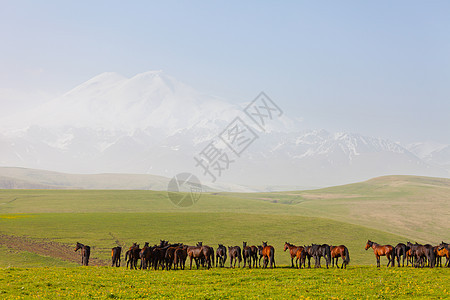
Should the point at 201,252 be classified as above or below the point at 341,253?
below

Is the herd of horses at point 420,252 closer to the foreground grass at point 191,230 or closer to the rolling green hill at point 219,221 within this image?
the rolling green hill at point 219,221

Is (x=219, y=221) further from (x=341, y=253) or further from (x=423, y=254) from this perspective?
(x=423, y=254)

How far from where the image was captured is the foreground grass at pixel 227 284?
22.1 m

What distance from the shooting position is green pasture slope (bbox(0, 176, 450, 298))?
23.9m

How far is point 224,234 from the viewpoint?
7644 cm

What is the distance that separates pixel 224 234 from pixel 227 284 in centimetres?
5158

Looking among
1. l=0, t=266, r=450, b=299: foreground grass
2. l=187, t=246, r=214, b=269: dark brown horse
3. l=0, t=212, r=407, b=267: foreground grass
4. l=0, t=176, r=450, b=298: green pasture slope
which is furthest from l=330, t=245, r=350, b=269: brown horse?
l=0, t=212, r=407, b=267: foreground grass

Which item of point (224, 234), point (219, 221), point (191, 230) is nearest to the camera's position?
point (224, 234)

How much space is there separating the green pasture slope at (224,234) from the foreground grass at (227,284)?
0.22ft

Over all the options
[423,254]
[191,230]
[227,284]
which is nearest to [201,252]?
[227,284]

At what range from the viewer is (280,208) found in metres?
134

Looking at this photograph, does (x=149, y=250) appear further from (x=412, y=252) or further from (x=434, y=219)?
(x=434, y=219)

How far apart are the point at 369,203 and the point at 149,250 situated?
12973 centimetres

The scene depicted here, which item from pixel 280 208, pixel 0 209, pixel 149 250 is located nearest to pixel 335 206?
pixel 280 208
